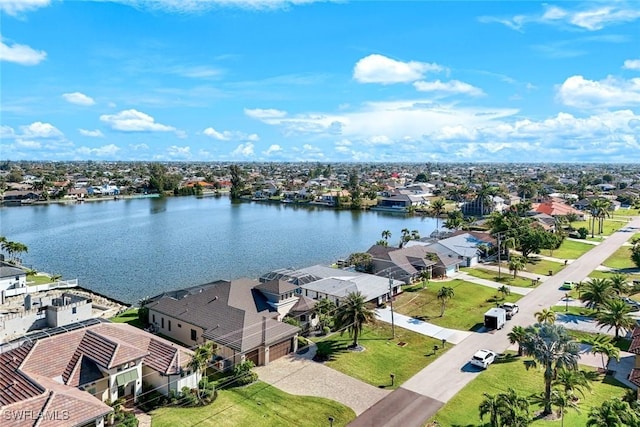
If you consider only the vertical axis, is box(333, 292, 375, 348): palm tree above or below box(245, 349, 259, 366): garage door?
above

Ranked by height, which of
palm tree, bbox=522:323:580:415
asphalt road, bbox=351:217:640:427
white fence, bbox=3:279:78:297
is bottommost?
asphalt road, bbox=351:217:640:427

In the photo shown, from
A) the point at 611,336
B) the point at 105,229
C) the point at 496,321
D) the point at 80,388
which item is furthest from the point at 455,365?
the point at 105,229

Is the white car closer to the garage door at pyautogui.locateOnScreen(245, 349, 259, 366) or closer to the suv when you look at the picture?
the suv

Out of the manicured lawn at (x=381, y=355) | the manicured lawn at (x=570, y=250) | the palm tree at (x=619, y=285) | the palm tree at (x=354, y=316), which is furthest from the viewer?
the manicured lawn at (x=570, y=250)

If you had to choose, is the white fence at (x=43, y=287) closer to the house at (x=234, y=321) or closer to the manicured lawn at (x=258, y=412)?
the house at (x=234, y=321)

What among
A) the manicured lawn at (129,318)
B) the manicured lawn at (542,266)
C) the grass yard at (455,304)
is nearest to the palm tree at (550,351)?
the grass yard at (455,304)

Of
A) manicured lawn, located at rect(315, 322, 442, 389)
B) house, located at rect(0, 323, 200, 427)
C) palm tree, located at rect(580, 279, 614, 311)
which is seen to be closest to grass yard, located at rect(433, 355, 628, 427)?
manicured lawn, located at rect(315, 322, 442, 389)

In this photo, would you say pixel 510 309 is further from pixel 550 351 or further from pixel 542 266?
pixel 542 266
